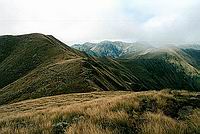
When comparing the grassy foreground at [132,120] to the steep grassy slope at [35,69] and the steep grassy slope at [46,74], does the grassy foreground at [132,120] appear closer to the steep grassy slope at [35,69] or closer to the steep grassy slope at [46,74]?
the steep grassy slope at [46,74]

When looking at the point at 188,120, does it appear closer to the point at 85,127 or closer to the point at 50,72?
the point at 85,127

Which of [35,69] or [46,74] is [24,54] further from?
[46,74]

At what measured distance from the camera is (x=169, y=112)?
1273 centimetres

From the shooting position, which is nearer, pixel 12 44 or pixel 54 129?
pixel 54 129

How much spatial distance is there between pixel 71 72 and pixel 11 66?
52545mm

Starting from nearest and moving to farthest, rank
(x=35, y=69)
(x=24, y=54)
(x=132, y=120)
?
(x=132, y=120) < (x=35, y=69) < (x=24, y=54)

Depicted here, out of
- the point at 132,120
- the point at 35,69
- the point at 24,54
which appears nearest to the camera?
the point at 132,120

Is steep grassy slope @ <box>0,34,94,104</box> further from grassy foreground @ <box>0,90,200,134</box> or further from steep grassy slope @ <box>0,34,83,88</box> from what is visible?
grassy foreground @ <box>0,90,200,134</box>

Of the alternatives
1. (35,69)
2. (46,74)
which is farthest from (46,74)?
(35,69)

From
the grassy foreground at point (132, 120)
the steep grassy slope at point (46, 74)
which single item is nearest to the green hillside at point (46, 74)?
the steep grassy slope at point (46, 74)

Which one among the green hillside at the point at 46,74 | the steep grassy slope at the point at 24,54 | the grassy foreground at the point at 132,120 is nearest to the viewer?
the grassy foreground at the point at 132,120

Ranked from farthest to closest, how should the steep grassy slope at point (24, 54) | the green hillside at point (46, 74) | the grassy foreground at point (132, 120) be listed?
the steep grassy slope at point (24, 54) → the green hillside at point (46, 74) → the grassy foreground at point (132, 120)

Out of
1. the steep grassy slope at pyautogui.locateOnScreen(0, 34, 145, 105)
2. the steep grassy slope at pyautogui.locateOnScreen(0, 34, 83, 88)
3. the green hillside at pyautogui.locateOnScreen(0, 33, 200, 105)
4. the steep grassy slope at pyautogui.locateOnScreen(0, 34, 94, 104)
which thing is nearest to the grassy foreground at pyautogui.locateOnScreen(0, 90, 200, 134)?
the green hillside at pyautogui.locateOnScreen(0, 33, 200, 105)

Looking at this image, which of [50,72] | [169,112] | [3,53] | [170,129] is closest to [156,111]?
[169,112]
